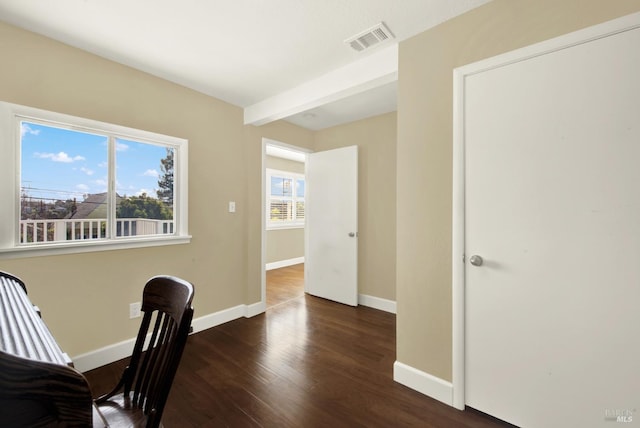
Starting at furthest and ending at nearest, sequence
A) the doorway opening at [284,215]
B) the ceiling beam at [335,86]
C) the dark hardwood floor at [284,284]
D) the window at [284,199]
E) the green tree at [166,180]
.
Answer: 1. the window at [284,199]
2. the doorway opening at [284,215]
3. the dark hardwood floor at [284,284]
4. the green tree at [166,180]
5. the ceiling beam at [335,86]

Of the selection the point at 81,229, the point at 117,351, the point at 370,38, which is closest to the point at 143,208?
the point at 81,229

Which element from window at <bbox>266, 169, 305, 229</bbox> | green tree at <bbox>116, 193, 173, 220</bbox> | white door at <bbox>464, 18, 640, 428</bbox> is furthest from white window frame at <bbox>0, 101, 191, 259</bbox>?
window at <bbox>266, 169, 305, 229</bbox>

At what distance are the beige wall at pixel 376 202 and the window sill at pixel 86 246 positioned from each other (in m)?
2.11

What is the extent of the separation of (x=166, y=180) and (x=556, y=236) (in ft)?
9.83

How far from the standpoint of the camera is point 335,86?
227 centimetres

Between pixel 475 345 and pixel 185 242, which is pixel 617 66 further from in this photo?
pixel 185 242

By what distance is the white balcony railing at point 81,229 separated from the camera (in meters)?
1.87

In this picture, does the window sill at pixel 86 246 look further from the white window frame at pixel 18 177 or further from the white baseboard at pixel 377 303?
the white baseboard at pixel 377 303

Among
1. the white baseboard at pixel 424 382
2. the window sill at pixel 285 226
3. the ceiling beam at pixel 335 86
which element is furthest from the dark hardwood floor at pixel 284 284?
the ceiling beam at pixel 335 86

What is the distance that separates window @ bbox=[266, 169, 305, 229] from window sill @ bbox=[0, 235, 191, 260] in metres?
3.13

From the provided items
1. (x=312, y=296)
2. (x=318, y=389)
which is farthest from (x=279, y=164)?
(x=318, y=389)

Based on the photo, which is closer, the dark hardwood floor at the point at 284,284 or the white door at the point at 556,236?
the white door at the point at 556,236

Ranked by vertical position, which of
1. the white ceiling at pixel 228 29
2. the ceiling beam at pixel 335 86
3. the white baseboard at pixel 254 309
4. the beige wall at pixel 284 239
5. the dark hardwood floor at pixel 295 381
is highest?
the white ceiling at pixel 228 29

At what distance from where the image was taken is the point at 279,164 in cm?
582
